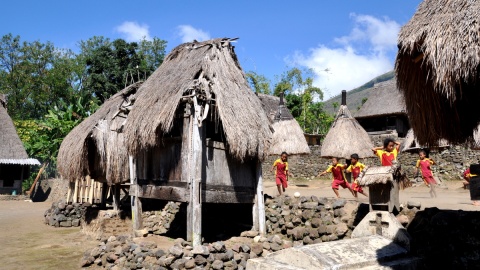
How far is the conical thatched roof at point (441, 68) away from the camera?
13.2 feet

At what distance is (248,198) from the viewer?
990cm

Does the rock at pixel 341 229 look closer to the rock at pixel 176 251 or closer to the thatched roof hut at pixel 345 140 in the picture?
the rock at pixel 176 251

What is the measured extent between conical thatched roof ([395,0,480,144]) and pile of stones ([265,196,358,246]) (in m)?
3.80

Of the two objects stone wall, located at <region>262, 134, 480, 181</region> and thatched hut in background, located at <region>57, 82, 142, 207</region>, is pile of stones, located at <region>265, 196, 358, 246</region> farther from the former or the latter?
stone wall, located at <region>262, 134, 480, 181</region>

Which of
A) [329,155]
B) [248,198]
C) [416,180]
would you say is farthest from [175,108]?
[416,180]

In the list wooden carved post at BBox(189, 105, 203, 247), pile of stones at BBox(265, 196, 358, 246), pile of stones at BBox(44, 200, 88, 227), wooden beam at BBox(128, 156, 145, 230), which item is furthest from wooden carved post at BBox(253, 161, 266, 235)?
pile of stones at BBox(44, 200, 88, 227)

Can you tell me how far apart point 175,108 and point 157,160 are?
1.83 metres

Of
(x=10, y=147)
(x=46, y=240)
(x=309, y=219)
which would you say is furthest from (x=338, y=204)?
(x=10, y=147)

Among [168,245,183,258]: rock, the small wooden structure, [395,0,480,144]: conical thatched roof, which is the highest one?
[395,0,480,144]: conical thatched roof

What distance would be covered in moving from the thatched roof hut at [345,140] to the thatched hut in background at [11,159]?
676 inches

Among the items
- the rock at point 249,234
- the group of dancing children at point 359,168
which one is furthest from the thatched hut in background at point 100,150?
the group of dancing children at point 359,168

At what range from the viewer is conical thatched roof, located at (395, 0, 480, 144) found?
13.2 feet

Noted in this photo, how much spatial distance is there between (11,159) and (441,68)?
24097 millimetres

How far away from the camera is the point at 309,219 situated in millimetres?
9508
